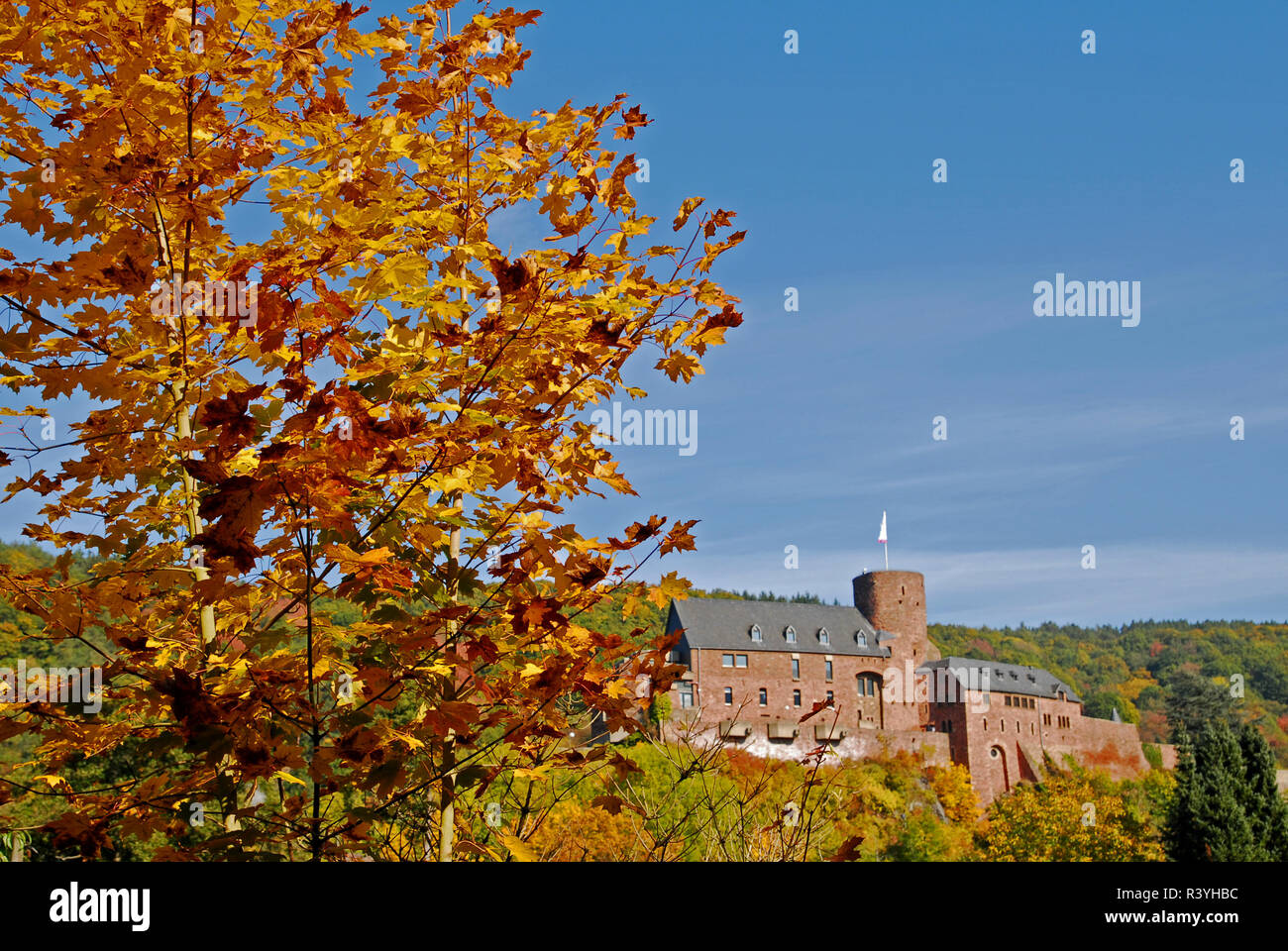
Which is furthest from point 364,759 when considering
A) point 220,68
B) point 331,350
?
point 220,68

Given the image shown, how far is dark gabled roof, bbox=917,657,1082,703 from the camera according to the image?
62.3 metres

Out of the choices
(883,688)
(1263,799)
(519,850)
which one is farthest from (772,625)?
(519,850)

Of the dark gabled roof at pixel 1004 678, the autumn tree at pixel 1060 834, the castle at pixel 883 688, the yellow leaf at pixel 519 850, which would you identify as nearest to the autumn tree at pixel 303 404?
the yellow leaf at pixel 519 850

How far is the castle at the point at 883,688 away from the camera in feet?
186

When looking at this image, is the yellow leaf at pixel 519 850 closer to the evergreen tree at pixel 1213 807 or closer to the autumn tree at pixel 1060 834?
the evergreen tree at pixel 1213 807

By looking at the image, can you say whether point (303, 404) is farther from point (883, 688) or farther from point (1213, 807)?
point (883, 688)

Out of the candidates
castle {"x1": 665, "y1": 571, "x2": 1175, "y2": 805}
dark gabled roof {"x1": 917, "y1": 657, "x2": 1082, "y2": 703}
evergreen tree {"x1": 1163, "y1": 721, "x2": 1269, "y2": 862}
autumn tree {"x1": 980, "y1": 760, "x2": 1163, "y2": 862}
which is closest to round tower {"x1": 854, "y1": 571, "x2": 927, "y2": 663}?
castle {"x1": 665, "y1": 571, "x2": 1175, "y2": 805}

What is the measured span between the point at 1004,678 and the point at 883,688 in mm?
9846

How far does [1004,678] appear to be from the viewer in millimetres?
64875

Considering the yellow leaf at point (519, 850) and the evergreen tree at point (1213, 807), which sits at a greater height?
the yellow leaf at point (519, 850)

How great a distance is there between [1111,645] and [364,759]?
144248mm

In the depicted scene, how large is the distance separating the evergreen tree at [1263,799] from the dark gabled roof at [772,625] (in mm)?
26967
